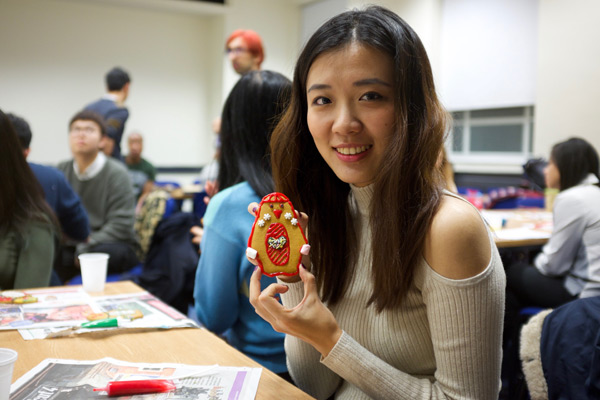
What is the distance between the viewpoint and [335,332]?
3.20ft

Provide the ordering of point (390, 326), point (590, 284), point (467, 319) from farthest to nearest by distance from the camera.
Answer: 1. point (590, 284)
2. point (390, 326)
3. point (467, 319)

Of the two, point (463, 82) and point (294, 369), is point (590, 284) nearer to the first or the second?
point (294, 369)

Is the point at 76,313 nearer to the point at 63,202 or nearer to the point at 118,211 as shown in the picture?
the point at 63,202

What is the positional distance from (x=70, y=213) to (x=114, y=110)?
218 centimetres

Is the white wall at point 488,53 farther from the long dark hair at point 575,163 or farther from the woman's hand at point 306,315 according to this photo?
the woman's hand at point 306,315

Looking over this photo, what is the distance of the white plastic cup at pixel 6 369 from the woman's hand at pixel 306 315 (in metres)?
0.41

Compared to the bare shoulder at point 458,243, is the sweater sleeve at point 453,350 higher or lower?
lower

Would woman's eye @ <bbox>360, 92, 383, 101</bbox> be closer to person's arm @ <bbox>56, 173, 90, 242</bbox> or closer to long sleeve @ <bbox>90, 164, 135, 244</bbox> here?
A: person's arm @ <bbox>56, 173, 90, 242</bbox>

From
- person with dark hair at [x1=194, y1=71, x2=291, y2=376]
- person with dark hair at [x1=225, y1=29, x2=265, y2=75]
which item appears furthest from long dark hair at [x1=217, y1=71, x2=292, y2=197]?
person with dark hair at [x1=225, y1=29, x2=265, y2=75]

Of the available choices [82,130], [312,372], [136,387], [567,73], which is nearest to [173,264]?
[82,130]

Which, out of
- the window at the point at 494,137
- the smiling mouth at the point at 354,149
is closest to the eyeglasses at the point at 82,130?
the smiling mouth at the point at 354,149

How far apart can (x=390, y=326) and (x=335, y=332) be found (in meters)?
0.16

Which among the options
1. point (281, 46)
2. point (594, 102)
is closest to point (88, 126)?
point (594, 102)

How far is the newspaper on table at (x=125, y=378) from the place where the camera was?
972 millimetres
